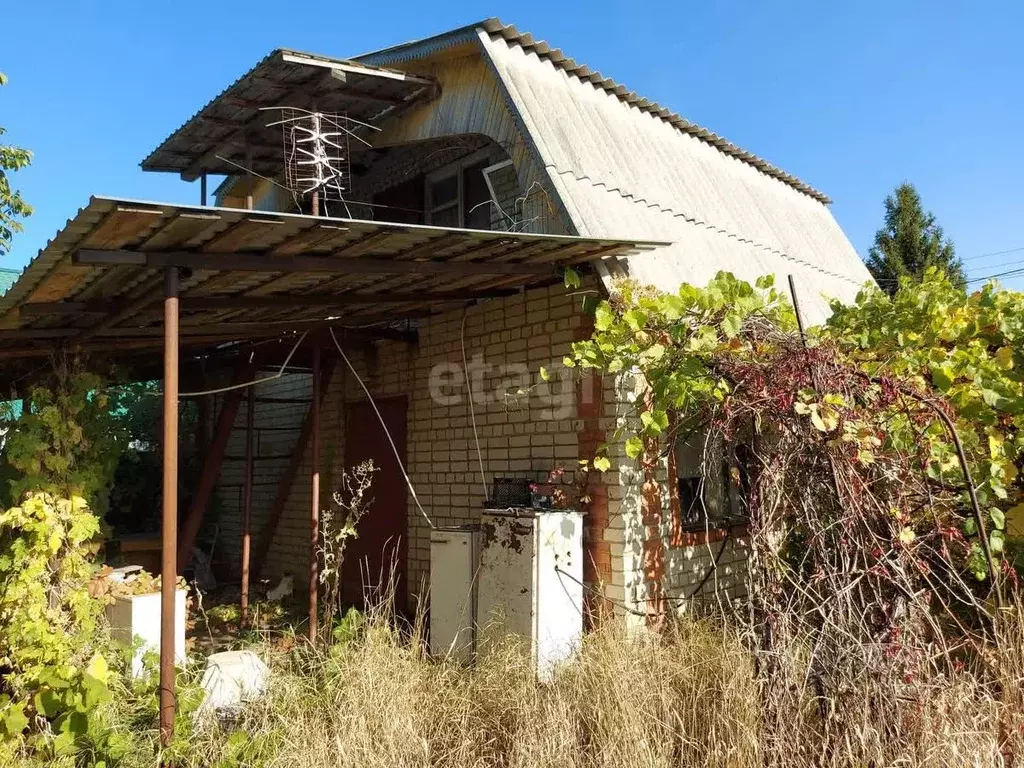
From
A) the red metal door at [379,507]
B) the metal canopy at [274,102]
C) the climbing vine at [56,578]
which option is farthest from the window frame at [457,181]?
the climbing vine at [56,578]

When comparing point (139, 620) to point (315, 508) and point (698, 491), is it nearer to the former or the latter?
point (315, 508)

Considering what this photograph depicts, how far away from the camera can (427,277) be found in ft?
17.9

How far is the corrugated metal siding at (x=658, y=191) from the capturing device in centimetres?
641

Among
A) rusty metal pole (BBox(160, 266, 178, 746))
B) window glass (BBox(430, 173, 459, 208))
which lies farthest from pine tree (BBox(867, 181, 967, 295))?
rusty metal pole (BBox(160, 266, 178, 746))

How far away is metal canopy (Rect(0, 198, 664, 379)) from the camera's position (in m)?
3.72

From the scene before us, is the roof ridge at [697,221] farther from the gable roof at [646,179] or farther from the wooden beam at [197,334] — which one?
the wooden beam at [197,334]

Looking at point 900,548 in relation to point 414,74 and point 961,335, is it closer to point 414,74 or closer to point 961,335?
point 961,335

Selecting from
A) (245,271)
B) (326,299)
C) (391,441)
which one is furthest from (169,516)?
(391,441)

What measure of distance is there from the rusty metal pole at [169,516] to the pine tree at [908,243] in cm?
1855

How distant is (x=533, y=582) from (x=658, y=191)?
4.18 m

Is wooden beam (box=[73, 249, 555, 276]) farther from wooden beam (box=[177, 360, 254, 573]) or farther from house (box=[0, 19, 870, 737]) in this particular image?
wooden beam (box=[177, 360, 254, 573])

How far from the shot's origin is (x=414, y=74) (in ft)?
26.0

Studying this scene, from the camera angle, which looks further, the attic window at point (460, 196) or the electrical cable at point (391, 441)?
the attic window at point (460, 196)

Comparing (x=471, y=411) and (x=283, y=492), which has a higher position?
(x=471, y=411)
